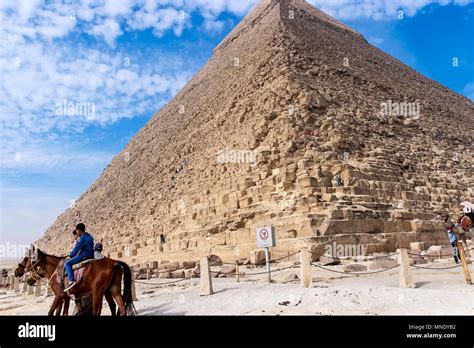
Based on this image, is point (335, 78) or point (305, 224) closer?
point (305, 224)

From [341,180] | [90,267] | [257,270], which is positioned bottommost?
[257,270]

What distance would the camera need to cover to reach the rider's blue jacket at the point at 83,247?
5.64 m

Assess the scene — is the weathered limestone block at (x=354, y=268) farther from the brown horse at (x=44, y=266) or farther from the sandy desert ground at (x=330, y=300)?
the brown horse at (x=44, y=266)

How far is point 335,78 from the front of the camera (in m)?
22.2

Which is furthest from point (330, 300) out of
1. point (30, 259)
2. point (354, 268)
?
point (30, 259)

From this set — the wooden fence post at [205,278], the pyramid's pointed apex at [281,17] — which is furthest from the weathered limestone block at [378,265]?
the pyramid's pointed apex at [281,17]

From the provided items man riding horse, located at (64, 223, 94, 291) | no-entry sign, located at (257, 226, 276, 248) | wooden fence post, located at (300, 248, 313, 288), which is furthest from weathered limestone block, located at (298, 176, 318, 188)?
man riding horse, located at (64, 223, 94, 291)

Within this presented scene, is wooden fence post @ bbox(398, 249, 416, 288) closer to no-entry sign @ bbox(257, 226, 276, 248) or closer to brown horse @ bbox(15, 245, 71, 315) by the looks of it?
no-entry sign @ bbox(257, 226, 276, 248)

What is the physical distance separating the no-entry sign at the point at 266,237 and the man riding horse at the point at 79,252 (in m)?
3.72

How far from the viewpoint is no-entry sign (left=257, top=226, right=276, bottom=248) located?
27.6ft

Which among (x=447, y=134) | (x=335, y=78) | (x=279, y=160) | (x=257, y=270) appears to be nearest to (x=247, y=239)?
(x=257, y=270)

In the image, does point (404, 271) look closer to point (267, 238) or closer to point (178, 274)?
point (267, 238)
